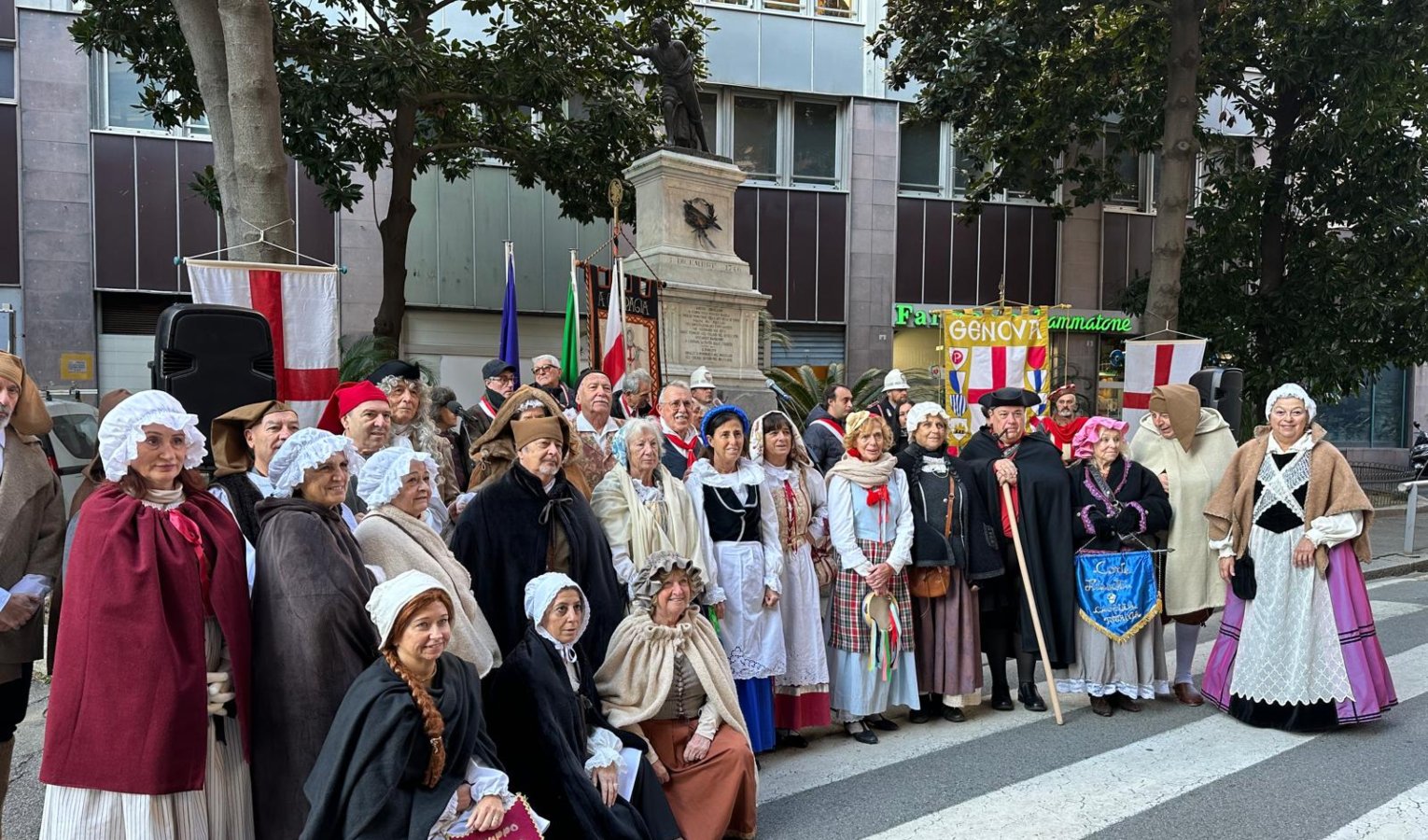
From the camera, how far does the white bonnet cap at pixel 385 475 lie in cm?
362

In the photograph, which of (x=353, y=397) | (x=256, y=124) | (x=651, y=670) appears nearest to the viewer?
(x=651, y=670)

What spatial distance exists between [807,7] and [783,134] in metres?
2.57

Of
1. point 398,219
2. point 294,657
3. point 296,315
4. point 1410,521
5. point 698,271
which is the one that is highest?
point 398,219

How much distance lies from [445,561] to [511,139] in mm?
11841

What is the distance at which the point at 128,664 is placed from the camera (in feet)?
9.24

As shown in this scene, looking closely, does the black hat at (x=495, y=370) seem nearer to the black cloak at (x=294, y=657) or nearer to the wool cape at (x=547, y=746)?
the wool cape at (x=547, y=746)

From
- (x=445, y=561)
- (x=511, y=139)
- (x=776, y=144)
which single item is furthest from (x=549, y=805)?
(x=776, y=144)

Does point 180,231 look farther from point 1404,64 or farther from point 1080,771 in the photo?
point 1404,64

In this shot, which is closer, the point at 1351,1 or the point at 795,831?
the point at 795,831

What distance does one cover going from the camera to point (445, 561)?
145 inches

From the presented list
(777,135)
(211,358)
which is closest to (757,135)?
(777,135)

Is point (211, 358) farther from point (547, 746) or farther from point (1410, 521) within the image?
point (1410, 521)

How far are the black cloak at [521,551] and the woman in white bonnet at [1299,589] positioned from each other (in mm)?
3960

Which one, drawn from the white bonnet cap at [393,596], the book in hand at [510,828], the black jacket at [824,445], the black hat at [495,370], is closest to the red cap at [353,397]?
the white bonnet cap at [393,596]
